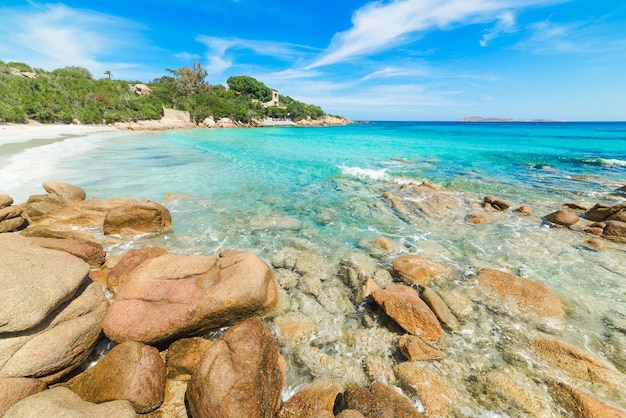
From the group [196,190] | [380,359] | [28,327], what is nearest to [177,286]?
[28,327]

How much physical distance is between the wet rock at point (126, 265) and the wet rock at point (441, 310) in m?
6.05

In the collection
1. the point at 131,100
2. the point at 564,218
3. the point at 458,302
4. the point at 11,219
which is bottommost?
the point at 458,302

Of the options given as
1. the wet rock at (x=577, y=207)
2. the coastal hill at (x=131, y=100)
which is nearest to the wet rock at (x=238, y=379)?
the wet rock at (x=577, y=207)

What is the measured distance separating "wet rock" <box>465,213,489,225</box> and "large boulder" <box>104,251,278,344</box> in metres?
8.36

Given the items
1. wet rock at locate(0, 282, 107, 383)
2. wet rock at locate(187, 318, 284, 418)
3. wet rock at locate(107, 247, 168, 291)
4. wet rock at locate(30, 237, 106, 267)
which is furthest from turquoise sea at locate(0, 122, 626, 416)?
wet rock at locate(0, 282, 107, 383)

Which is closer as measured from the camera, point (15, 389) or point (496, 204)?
point (15, 389)

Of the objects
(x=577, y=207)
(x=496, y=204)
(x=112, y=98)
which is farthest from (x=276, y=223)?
(x=112, y=98)

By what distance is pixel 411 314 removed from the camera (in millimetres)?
4660

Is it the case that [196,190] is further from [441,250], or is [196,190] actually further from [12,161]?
[12,161]

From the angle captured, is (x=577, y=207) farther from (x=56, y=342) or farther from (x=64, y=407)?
(x=56, y=342)

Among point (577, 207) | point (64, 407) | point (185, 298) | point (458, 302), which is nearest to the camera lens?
point (64, 407)

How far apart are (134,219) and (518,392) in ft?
32.5

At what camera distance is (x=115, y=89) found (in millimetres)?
67250

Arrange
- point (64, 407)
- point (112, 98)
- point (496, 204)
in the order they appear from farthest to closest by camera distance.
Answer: point (112, 98) < point (496, 204) < point (64, 407)
